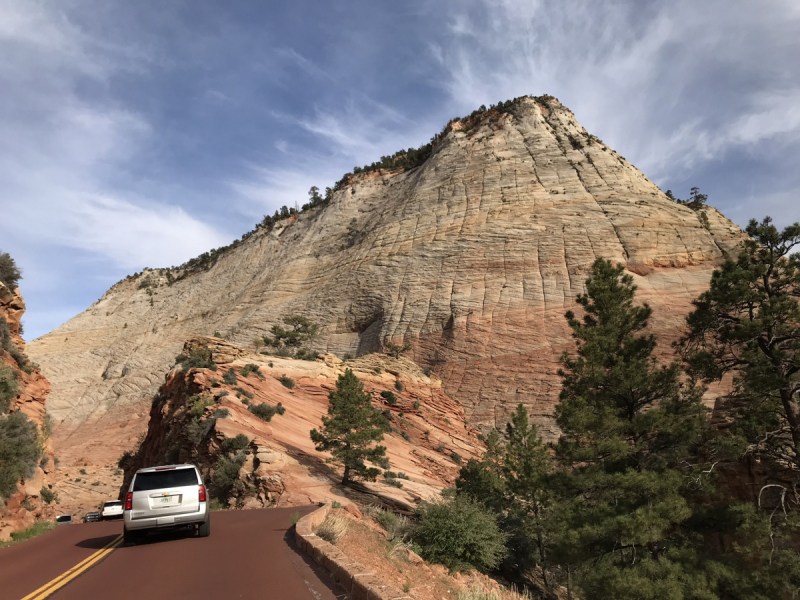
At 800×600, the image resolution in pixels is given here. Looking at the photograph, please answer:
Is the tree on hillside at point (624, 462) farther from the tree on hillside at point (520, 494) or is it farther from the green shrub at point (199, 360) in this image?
the green shrub at point (199, 360)

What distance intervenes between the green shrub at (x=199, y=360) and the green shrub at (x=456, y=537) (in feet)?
59.2

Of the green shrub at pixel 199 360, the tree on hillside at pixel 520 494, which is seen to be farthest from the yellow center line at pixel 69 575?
the green shrub at pixel 199 360

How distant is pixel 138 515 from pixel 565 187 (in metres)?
48.7

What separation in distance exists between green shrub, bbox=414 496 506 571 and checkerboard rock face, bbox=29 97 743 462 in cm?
2315

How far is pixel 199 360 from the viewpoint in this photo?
29047 mm

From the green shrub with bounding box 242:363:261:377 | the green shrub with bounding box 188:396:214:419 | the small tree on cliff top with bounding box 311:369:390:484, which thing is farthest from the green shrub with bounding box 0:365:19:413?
the green shrub with bounding box 242:363:261:377

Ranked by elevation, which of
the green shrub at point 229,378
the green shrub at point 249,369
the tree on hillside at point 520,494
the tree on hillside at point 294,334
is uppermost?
the tree on hillside at point 294,334

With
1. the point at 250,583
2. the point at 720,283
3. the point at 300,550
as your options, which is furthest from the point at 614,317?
the point at 250,583

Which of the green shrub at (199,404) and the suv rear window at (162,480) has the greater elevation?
the green shrub at (199,404)

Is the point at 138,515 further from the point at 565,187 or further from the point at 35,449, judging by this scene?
the point at 565,187

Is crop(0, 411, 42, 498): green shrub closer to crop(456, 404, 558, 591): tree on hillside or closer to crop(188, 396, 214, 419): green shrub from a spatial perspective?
crop(188, 396, 214, 419): green shrub

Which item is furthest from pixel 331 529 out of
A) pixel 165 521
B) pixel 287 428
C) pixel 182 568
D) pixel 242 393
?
pixel 242 393

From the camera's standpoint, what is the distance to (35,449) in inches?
569

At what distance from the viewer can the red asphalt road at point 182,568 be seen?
6398 millimetres
